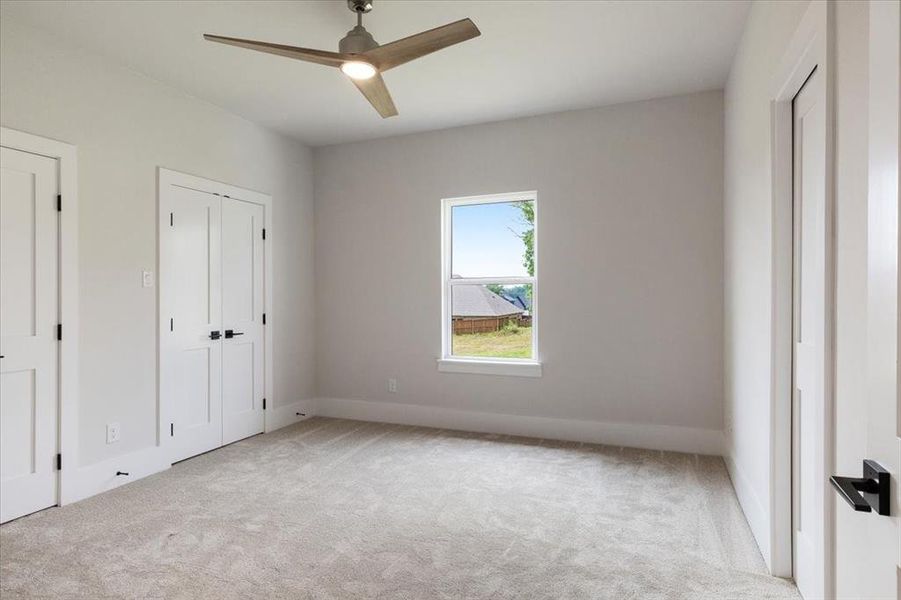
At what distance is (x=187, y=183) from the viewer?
396 cm

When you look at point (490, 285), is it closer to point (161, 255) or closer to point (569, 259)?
point (569, 259)

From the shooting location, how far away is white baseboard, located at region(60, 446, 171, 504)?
10.4 ft

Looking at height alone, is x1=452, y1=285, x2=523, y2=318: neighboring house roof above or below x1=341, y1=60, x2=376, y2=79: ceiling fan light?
below

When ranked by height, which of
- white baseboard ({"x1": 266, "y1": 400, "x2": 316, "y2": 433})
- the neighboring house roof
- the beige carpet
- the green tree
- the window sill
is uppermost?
the green tree

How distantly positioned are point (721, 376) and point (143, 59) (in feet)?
15.8

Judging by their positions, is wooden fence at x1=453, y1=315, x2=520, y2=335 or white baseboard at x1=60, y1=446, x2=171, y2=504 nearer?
white baseboard at x1=60, y1=446, x2=171, y2=504

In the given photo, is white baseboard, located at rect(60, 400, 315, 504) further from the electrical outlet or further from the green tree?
the green tree

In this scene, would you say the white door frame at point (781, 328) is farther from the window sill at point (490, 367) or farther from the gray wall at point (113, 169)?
the gray wall at point (113, 169)

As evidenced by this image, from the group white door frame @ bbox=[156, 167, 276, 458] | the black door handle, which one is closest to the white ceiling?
white door frame @ bbox=[156, 167, 276, 458]

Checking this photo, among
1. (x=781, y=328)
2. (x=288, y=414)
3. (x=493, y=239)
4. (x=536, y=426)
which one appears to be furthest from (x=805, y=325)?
(x=288, y=414)

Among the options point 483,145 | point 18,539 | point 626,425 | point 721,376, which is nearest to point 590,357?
point 626,425

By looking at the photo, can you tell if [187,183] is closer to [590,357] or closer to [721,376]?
[590,357]

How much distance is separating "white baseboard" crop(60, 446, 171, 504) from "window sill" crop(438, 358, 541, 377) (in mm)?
2465

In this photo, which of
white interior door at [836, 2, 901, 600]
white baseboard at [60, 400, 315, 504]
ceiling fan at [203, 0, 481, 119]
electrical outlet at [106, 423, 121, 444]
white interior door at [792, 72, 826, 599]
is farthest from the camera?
electrical outlet at [106, 423, 121, 444]
